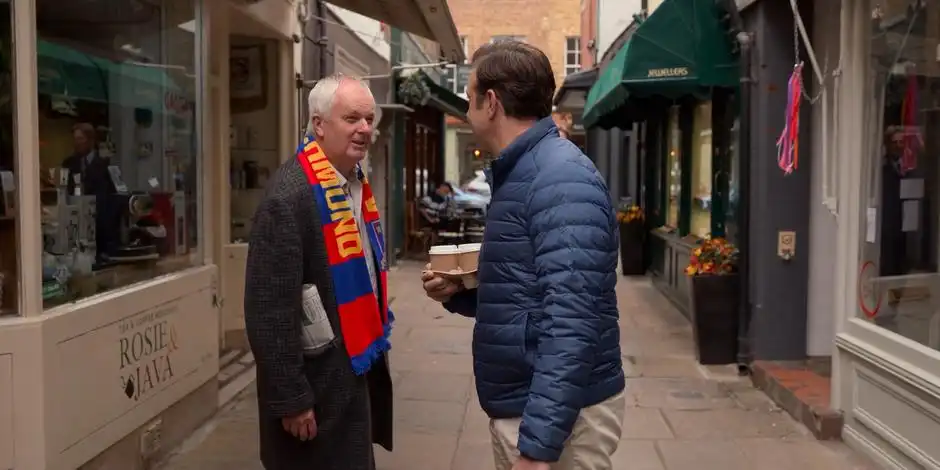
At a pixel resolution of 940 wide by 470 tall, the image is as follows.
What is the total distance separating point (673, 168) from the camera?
40.2 ft

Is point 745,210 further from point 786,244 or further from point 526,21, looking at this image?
point 526,21

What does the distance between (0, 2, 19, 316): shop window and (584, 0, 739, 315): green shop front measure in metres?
5.24

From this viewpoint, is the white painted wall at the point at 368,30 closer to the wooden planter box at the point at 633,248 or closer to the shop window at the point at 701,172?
the shop window at the point at 701,172

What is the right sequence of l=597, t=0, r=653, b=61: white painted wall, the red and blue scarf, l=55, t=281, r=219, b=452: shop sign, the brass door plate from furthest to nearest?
l=597, t=0, r=653, b=61: white painted wall → the brass door plate → l=55, t=281, r=219, b=452: shop sign → the red and blue scarf

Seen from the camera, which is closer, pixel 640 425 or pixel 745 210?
pixel 640 425

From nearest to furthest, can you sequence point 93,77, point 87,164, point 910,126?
point 87,164 → point 93,77 → point 910,126

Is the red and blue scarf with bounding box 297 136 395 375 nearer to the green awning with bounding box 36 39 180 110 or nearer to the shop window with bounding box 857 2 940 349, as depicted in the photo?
the green awning with bounding box 36 39 180 110

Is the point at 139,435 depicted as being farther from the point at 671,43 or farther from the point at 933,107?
the point at 671,43

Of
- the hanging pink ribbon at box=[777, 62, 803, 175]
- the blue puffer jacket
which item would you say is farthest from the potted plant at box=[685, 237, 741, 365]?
the blue puffer jacket

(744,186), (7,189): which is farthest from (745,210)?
(7,189)

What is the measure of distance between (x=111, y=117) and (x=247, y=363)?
Result: 3.12 m

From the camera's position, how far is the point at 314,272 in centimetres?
304

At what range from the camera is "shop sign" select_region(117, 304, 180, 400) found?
4.56m

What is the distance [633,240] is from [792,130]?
7.73m
